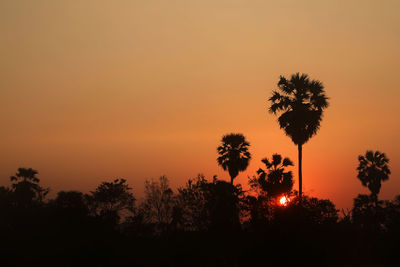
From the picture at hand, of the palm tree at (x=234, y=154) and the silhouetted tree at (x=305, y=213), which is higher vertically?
the palm tree at (x=234, y=154)

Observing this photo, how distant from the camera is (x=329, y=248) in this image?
3491 cm

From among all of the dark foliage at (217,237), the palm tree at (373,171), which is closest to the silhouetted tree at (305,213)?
the dark foliage at (217,237)

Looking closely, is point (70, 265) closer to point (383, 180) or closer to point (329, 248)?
point (329, 248)

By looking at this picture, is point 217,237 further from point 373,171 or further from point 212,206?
point 373,171

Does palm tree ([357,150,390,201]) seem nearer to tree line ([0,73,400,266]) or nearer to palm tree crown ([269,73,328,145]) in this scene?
tree line ([0,73,400,266])

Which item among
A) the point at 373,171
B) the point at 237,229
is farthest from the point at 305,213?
the point at 373,171

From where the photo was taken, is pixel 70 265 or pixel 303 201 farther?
pixel 303 201

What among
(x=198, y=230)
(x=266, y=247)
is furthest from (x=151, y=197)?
(x=266, y=247)

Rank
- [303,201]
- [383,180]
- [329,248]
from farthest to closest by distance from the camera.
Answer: [383,180] → [303,201] → [329,248]

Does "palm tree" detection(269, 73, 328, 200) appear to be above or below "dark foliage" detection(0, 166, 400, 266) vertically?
above

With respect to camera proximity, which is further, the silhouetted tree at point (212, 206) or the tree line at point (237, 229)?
the silhouetted tree at point (212, 206)

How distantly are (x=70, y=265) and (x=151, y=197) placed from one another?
33.9 metres

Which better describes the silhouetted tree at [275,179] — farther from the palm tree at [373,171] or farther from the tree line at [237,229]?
the palm tree at [373,171]

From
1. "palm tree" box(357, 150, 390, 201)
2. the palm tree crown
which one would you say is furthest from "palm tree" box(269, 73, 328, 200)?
"palm tree" box(357, 150, 390, 201)
